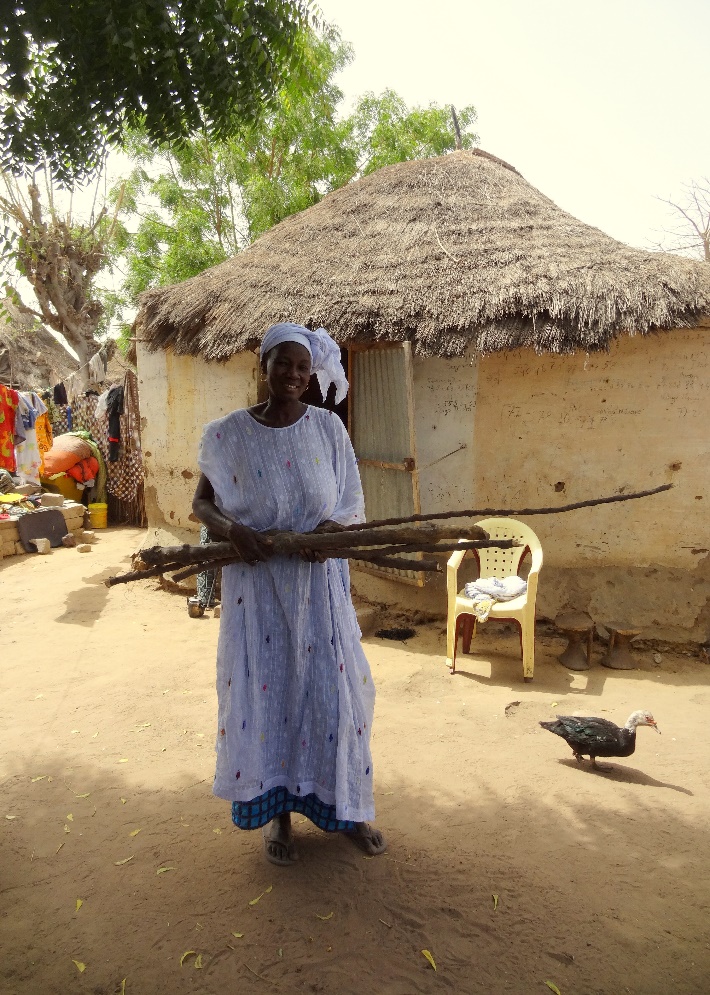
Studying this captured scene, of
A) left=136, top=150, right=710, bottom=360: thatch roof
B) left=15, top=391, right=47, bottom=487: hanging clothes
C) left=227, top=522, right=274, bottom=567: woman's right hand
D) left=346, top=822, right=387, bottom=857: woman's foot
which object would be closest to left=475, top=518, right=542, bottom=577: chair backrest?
left=136, top=150, right=710, bottom=360: thatch roof

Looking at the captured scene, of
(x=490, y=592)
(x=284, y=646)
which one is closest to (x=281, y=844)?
(x=284, y=646)

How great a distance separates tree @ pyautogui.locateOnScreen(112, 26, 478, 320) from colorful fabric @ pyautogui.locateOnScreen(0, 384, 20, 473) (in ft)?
20.4

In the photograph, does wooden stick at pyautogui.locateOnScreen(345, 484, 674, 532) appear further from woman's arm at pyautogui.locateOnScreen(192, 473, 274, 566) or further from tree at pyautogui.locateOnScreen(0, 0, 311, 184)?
tree at pyautogui.locateOnScreen(0, 0, 311, 184)

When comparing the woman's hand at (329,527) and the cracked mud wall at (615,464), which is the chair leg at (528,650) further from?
the woman's hand at (329,527)

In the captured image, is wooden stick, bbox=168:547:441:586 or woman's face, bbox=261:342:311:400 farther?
woman's face, bbox=261:342:311:400

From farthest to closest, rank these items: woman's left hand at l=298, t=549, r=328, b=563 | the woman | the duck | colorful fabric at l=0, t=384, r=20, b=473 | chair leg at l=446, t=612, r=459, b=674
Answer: colorful fabric at l=0, t=384, r=20, b=473 < chair leg at l=446, t=612, r=459, b=674 < the duck < the woman < woman's left hand at l=298, t=549, r=328, b=563

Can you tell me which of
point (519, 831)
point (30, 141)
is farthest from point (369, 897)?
point (30, 141)

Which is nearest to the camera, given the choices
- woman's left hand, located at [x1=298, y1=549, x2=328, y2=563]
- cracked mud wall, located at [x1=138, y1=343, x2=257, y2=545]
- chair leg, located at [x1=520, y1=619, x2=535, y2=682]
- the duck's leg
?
woman's left hand, located at [x1=298, y1=549, x2=328, y2=563]

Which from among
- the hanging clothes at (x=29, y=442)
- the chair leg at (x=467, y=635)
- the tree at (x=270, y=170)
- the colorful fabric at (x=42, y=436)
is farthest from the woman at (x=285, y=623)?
the tree at (x=270, y=170)

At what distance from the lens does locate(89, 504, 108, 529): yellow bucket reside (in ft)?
35.5

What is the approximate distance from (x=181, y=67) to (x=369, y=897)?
3.03 metres

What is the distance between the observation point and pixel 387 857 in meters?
2.68

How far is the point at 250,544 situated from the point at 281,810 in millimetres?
1068

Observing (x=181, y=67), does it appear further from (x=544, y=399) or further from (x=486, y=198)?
(x=486, y=198)
